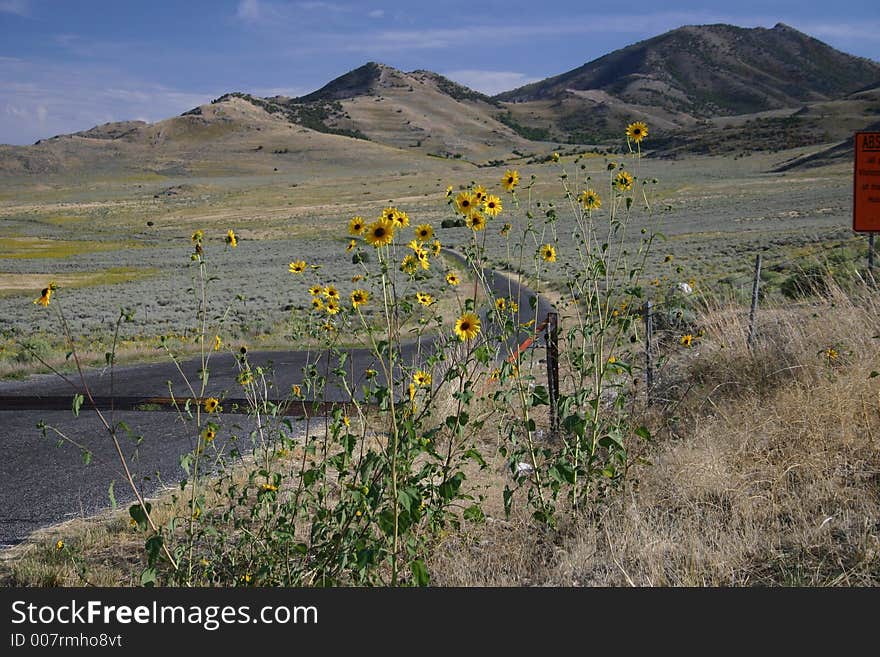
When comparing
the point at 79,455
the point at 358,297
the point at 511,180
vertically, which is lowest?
the point at 79,455

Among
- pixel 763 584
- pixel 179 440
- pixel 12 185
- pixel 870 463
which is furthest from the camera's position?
pixel 12 185

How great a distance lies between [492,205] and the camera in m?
4.29

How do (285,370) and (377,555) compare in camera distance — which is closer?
(377,555)

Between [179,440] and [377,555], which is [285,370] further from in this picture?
[377,555]

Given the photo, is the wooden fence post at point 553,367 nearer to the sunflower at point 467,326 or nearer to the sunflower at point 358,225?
the sunflower at point 467,326

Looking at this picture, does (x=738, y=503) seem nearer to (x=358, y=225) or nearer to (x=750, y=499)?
(x=750, y=499)

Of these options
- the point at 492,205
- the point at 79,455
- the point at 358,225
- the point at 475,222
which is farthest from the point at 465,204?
the point at 79,455

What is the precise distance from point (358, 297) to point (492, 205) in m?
0.90

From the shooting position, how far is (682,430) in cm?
584

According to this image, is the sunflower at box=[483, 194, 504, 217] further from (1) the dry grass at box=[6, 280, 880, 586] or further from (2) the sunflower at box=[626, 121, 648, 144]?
(1) the dry grass at box=[6, 280, 880, 586]

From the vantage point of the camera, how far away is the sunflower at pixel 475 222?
3.92 metres

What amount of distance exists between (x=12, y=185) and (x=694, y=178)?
369ft

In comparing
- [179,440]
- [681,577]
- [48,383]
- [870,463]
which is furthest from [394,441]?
[48,383]

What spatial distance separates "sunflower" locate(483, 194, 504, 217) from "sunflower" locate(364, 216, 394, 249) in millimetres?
1082
